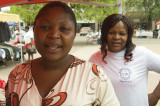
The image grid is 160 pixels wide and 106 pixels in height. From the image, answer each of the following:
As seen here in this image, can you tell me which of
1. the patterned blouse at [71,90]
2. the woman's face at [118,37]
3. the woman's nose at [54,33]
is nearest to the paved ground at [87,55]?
the woman's face at [118,37]

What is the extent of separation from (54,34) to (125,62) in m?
0.93

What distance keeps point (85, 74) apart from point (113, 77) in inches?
28.1

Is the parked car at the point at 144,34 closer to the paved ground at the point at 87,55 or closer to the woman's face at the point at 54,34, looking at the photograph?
the paved ground at the point at 87,55

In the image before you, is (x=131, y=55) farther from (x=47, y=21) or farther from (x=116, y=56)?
(x=47, y=21)

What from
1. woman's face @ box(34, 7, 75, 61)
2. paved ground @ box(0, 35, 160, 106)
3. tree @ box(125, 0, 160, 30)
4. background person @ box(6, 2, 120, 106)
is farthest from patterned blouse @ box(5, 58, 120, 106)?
tree @ box(125, 0, 160, 30)

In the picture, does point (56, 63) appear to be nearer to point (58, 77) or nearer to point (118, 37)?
point (58, 77)

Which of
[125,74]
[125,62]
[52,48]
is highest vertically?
[52,48]

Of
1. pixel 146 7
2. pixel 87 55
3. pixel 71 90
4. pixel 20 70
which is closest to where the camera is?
pixel 71 90

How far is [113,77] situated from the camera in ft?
5.60

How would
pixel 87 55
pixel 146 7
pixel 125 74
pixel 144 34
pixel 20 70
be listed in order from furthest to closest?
pixel 146 7
pixel 144 34
pixel 87 55
pixel 125 74
pixel 20 70

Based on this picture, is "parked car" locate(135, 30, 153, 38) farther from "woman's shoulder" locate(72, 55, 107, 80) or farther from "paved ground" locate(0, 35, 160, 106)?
"woman's shoulder" locate(72, 55, 107, 80)

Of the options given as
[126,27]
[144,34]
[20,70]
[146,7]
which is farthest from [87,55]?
[146,7]

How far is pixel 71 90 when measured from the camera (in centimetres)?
100

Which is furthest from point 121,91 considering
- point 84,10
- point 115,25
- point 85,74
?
point 84,10
